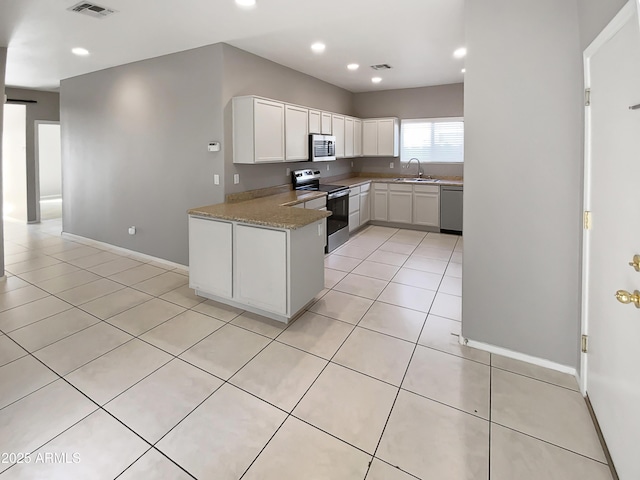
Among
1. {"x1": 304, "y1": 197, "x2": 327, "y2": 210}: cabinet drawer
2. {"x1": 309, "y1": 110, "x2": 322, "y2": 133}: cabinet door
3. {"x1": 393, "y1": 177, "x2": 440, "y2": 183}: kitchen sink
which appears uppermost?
{"x1": 309, "y1": 110, "x2": 322, "y2": 133}: cabinet door

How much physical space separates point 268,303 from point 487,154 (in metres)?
2.14

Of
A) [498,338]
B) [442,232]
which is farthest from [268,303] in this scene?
[442,232]

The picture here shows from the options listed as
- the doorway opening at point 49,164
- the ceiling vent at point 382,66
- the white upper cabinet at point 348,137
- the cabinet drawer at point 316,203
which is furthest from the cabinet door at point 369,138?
the doorway opening at point 49,164

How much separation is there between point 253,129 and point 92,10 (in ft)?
5.58

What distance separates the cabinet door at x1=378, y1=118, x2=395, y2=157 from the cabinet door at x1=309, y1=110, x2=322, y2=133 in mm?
2011

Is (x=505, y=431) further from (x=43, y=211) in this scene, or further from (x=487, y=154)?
(x=43, y=211)

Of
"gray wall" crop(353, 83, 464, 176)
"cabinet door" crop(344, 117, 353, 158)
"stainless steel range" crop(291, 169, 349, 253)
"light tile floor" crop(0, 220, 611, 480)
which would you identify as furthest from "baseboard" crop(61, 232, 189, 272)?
"gray wall" crop(353, 83, 464, 176)

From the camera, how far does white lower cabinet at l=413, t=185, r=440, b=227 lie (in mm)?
6387

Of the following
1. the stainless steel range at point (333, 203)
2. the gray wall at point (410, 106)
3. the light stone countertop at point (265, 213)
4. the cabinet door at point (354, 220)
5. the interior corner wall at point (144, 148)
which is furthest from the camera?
the gray wall at point (410, 106)

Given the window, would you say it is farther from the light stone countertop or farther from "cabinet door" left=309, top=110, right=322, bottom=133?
the light stone countertop

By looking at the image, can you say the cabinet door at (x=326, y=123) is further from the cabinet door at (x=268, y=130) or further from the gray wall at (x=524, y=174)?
the gray wall at (x=524, y=174)

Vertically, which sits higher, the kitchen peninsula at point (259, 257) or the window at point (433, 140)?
the window at point (433, 140)

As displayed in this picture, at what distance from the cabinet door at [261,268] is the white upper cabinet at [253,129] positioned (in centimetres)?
121

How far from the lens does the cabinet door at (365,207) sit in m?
6.60
